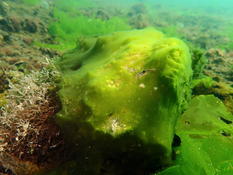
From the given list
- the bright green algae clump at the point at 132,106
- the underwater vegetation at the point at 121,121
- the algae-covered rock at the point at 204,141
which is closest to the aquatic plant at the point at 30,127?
the underwater vegetation at the point at 121,121

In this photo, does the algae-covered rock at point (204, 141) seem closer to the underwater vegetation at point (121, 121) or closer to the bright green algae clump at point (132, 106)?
the underwater vegetation at point (121, 121)

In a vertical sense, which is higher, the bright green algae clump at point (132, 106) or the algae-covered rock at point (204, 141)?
the bright green algae clump at point (132, 106)

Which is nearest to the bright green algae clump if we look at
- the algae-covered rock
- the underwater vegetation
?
the underwater vegetation

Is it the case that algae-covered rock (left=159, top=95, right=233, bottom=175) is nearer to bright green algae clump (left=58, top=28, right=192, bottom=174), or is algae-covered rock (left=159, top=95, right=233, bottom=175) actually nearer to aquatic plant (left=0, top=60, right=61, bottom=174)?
bright green algae clump (left=58, top=28, right=192, bottom=174)

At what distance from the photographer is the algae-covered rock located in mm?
2535

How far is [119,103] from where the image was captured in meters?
2.37

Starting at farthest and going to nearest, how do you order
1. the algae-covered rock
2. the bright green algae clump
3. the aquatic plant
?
1. the aquatic plant
2. the algae-covered rock
3. the bright green algae clump

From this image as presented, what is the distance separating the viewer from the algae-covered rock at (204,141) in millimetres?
2535

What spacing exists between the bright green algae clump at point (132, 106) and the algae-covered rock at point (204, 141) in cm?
35

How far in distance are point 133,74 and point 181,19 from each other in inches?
1218

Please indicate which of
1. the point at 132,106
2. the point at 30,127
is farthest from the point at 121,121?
the point at 30,127

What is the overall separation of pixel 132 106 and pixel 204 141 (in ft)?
3.85

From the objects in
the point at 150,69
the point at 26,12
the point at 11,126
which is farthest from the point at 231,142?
the point at 26,12

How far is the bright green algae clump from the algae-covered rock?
0.35m
